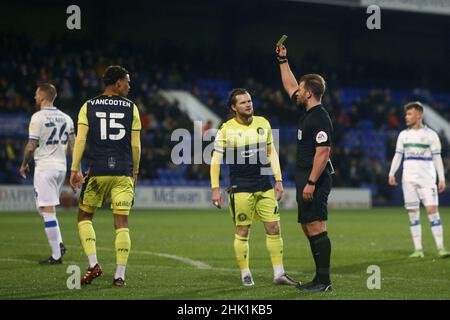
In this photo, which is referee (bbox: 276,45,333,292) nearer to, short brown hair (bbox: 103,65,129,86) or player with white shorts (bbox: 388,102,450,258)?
short brown hair (bbox: 103,65,129,86)

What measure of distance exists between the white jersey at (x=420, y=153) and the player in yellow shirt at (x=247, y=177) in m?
4.91

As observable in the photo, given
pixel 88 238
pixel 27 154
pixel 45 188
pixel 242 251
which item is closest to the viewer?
pixel 88 238

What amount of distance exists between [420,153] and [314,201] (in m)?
5.67

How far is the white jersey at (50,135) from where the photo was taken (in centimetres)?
1319

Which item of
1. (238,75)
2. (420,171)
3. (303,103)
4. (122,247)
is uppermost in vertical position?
(238,75)

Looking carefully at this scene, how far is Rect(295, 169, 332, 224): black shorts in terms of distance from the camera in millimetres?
10016

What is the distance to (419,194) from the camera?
15148mm

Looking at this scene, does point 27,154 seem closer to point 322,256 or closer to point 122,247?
point 122,247

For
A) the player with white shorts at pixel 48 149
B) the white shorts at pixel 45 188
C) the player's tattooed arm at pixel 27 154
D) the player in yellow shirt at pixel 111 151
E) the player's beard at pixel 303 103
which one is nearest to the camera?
the player's beard at pixel 303 103

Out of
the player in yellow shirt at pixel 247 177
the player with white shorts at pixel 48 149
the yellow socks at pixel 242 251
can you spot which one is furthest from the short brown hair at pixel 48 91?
the yellow socks at pixel 242 251

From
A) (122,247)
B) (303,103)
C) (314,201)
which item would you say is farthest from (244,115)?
(122,247)

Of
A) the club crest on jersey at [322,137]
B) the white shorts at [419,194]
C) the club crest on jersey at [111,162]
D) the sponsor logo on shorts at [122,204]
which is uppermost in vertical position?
the club crest on jersey at [322,137]

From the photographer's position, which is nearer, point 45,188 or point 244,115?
point 244,115

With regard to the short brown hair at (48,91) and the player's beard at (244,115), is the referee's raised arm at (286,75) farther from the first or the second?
the short brown hair at (48,91)
